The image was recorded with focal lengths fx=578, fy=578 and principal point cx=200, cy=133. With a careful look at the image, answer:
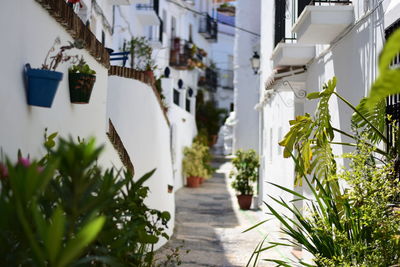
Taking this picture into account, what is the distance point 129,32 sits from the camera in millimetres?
15891

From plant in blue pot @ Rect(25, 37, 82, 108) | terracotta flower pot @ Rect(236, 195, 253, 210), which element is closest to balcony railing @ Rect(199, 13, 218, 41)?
terracotta flower pot @ Rect(236, 195, 253, 210)

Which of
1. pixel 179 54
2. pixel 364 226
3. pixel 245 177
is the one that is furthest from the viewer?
pixel 179 54

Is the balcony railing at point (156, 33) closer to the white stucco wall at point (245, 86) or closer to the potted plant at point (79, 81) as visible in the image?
the white stucco wall at point (245, 86)

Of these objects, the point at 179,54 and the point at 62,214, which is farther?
the point at 179,54

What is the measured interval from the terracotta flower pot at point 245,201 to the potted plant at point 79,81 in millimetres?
10146

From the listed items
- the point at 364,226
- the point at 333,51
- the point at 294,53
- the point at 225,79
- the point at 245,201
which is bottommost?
the point at 245,201

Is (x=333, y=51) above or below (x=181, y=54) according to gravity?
below

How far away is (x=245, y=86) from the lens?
23.0m

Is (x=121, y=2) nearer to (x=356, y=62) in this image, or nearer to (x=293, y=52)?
(x=293, y=52)

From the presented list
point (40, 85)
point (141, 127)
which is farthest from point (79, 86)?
point (141, 127)

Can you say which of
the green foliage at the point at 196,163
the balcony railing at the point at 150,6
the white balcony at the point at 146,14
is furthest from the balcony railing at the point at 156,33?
the green foliage at the point at 196,163

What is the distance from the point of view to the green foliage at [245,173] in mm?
15477

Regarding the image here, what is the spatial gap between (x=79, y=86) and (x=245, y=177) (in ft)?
34.9

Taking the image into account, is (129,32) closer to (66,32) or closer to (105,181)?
(66,32)
